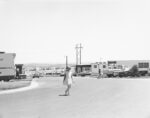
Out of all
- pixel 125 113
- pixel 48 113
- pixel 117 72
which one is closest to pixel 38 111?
pixel 48 113

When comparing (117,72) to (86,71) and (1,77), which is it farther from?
(1,77)

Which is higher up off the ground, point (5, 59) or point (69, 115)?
point (5, 59)

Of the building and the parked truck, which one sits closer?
the parked truck

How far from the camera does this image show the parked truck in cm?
4191

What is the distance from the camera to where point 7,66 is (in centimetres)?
4238

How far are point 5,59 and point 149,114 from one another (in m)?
32.7

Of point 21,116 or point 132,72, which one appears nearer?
point 21,116

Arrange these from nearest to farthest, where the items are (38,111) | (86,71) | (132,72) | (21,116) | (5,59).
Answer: (21,116), (38,111), (5,59), (132,72), (86,71)

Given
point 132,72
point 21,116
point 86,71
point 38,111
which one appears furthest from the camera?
point 86,71

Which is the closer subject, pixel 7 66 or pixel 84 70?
pixel 7 66

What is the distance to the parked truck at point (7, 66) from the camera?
41906mm

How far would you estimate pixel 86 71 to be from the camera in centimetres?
7575

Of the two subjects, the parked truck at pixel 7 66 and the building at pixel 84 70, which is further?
the building at pixel 84 70

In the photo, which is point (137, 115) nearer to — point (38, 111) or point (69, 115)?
point (69, 115)
